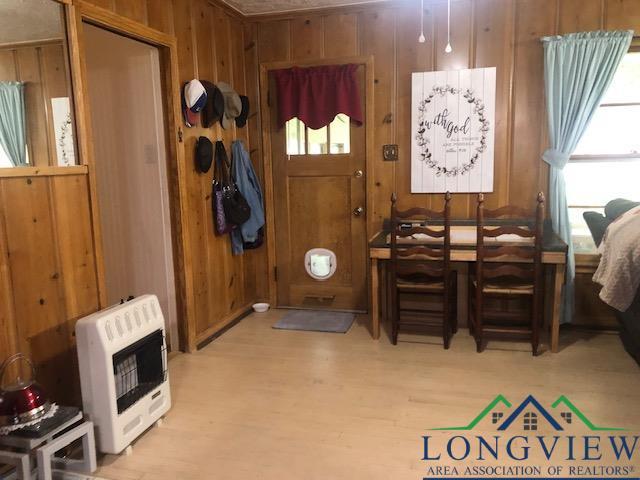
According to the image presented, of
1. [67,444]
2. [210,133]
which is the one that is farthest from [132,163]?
[67,444]

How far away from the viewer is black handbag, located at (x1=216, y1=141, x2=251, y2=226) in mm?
3975

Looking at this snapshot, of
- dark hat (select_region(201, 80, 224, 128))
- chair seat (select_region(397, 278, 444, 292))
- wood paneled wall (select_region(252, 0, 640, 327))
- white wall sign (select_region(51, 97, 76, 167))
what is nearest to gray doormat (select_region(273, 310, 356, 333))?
chair seat (select_region(397, 278, 444, 292))

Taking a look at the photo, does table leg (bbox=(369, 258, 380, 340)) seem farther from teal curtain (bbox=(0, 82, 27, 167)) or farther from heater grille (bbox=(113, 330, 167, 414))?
teal curtain (bbox=(0, 82, 27, 167))

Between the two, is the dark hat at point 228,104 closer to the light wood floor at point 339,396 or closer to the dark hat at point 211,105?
the dark hat at point 211,105

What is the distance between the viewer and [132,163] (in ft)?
11.8

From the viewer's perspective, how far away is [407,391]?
3004 mm

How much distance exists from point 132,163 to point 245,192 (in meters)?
0.94

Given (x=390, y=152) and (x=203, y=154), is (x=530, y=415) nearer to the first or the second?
(x=390, y=152)

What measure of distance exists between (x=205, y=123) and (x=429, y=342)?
2254 mm

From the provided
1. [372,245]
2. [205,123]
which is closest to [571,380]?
[372,245]

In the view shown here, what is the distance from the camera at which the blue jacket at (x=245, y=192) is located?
13.7 ft

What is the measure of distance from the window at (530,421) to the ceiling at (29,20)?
9.56 ft

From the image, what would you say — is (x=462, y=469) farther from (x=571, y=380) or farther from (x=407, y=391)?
(x=571, y=380)

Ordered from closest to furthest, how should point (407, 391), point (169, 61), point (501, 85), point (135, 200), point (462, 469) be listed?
point (462, 469) → point (407, 391) → point (169, 61) → point (135, 200) → point (501, 85)
